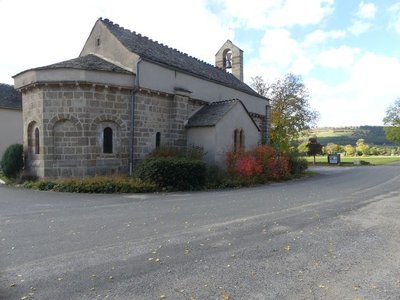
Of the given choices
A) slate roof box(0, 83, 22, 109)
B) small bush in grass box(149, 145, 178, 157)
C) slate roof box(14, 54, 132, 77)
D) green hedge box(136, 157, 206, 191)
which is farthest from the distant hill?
slate roof box(14, 54, 132, 77)

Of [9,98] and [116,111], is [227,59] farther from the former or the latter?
[9,98]

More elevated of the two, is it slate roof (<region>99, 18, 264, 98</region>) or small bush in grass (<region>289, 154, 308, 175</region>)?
slate roof (<region>99, 18, 264, 98</region>)

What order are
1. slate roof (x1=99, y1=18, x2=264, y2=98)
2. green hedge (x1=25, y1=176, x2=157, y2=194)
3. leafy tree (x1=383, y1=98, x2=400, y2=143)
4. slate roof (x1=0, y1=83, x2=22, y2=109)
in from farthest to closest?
leafy tree (x1=383, y1=98, x2=400, y2=143) < slate roof (x1=0, y1=83, x2=22, y2=109) < slate roof (x1=99, y1=18, x2=264, y2=98) < green hedge (x1=25, y1=176, x2=157, y2=194)

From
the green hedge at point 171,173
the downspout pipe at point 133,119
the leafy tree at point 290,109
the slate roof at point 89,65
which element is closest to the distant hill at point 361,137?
the leafy tree at point 290,109

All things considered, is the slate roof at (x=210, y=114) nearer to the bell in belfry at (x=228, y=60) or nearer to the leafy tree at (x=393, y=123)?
the bell in belfry at (x=228, y=60)

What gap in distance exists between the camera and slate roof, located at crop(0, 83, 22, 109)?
2710 centimetres

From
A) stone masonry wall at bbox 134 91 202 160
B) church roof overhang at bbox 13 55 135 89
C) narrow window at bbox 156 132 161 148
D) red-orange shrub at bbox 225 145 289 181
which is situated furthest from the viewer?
narrow window at bbox 156 132 161 148

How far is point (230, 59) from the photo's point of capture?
3050 cm

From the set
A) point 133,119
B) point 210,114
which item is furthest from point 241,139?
point 133,119

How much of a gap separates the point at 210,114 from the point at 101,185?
8.23m

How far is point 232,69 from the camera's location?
30.6 meters

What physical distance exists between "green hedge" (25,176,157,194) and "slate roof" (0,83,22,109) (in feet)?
56.0

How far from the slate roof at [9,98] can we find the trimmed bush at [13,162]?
522 inches

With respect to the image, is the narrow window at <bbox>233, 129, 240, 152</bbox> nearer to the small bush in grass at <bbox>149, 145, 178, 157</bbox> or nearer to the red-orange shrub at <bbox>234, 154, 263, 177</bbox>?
the red-orange shrub at <bbox>234, 154, 263, 177</bbox>
